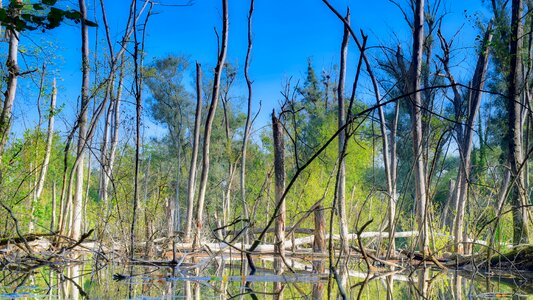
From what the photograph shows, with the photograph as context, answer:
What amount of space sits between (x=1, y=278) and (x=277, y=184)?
20.1ft

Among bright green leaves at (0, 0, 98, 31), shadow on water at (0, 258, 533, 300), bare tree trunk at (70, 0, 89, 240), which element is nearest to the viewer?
bright green leaves at (0, 0, 98, 31)

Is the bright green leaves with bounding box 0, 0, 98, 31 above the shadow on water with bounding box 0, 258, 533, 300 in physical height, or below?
above

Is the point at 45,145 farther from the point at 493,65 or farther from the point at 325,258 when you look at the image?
the point at 493,65

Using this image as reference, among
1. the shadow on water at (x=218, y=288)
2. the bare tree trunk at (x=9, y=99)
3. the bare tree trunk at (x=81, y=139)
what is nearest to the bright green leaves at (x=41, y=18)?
the shadow on water at (x=218, y=288)

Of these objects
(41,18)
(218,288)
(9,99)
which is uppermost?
(9,99)

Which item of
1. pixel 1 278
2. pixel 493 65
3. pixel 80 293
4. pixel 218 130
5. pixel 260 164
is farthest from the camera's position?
pixel 218 130

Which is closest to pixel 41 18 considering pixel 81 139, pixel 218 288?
pixel 218 288

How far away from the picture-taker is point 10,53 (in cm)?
1245

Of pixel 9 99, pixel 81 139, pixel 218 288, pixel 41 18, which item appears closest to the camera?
pixel 41 18

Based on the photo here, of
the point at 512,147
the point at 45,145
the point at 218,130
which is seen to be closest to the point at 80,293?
the point at 512,147

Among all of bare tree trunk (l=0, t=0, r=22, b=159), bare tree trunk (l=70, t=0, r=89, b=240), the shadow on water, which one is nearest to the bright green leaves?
the shadow on water

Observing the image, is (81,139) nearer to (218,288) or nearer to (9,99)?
(9,99)

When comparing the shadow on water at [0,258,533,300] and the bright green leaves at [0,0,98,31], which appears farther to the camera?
the shadow on water at [0,258,533,300]

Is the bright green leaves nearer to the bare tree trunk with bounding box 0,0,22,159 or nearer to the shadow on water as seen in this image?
the shadow on water
